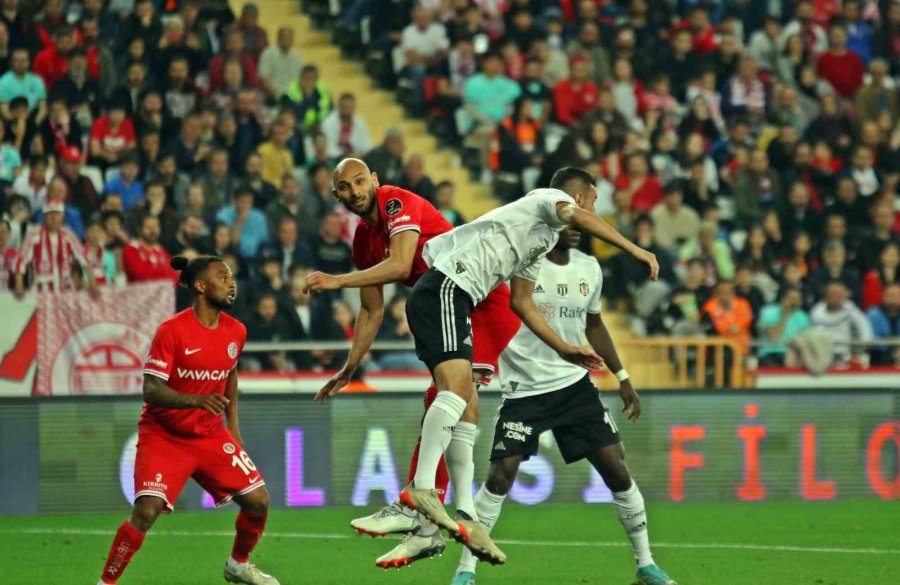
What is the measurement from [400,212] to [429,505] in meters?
1.65

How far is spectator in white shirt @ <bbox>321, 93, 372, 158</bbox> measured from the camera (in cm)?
1858

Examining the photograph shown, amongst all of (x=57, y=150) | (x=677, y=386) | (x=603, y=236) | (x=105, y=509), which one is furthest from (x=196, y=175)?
(x=603, y=236)

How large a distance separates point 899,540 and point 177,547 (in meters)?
5.17

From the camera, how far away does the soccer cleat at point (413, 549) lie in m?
9.07

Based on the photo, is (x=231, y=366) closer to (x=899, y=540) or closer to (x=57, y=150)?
(x=899, y=540)

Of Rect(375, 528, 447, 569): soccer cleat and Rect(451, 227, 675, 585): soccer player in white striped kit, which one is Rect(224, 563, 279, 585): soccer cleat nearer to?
Rect(375, 528, 447, 569): soccer cleat

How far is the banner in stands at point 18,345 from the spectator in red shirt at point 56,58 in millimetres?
3831

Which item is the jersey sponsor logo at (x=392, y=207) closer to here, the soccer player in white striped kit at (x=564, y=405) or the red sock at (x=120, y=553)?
the soccer player in white striped kit at (x=564, y=405)

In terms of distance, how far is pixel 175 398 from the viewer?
30.9 feet

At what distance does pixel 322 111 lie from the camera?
18797 millimetres

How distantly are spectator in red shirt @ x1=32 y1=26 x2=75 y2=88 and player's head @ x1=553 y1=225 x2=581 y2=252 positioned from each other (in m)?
8.80

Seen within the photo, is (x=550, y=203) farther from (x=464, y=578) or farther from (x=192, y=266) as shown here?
(x=464, y=578)

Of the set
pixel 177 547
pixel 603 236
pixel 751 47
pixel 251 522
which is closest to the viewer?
pixel 603 236

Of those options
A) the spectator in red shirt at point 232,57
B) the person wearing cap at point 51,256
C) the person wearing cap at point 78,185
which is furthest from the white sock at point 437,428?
the spectator in red shirt at point 232,57
